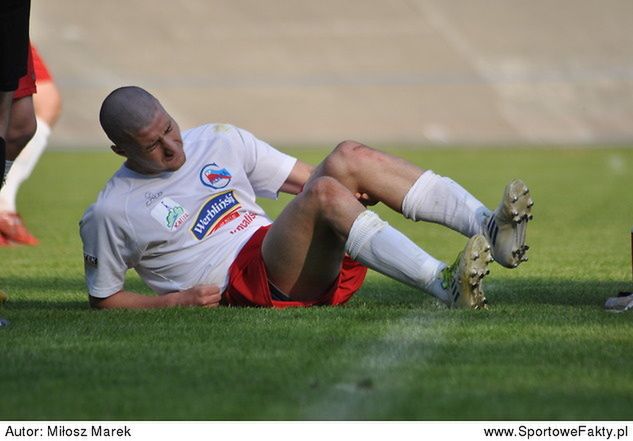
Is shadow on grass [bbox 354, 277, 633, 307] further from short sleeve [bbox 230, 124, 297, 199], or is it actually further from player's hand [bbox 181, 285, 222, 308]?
player's hand [bbox 181, 285, 222, 308]

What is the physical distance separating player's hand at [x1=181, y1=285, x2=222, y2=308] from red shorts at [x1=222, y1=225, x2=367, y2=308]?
10 cm

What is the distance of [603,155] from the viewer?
19.3 meters

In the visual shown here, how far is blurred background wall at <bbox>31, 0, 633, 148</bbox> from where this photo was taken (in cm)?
2447

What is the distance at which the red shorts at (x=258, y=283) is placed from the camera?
5.07 meters

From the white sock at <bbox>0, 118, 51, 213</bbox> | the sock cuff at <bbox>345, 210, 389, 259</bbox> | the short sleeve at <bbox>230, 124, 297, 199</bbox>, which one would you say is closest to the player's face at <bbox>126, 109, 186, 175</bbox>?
the short sleeve at <bbox>230, 124, 297, 199</bbox>

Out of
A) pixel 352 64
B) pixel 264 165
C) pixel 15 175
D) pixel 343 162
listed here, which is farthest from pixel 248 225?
pixel 352 64

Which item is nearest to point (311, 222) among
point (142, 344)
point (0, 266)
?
point (142, 344)

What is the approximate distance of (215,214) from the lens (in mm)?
5199

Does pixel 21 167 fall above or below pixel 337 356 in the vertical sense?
above

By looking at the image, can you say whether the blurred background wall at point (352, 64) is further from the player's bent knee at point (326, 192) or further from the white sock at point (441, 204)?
the player's bent knee at point (326, 192)

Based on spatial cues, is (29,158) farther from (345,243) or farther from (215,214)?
(345,243)

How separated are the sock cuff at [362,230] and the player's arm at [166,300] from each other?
0.64m

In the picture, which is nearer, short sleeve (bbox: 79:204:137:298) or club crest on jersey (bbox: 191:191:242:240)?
short sleeve (bbox: 79:204:137:298)

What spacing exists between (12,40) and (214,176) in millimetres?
909
